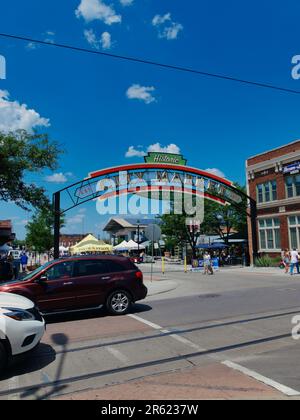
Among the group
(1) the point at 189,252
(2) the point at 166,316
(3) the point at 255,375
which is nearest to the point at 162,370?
(3) the point at 255,375

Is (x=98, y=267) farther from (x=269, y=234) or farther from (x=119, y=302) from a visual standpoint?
(x=269, y=234)

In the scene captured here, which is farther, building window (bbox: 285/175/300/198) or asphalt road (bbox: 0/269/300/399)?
building window (bbox: 285/175/300/198)

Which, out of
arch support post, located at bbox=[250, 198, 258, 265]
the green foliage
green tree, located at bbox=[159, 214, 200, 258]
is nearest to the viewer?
the green foliage

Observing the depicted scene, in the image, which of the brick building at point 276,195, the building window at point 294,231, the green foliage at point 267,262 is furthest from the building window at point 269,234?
the green foliage at point 267,262

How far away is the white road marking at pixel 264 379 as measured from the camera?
473 centimetres

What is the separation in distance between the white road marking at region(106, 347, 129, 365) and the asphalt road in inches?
0.6

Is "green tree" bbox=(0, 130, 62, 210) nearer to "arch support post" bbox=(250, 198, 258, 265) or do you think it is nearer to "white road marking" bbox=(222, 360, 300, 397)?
"white road marking" bbox=(222, 360, 300, 397)

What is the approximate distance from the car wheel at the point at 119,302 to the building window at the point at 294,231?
892 inches

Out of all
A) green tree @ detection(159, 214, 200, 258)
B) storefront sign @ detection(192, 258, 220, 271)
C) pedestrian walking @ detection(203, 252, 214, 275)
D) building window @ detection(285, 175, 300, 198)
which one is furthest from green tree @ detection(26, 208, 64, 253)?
building window @ detection(285, 175, 300, 198)

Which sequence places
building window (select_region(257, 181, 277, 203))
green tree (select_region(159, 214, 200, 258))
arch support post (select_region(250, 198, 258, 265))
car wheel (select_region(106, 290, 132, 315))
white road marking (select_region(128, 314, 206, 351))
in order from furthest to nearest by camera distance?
1. green tree (select_region(159, 214, 200, 258))
2. building window (select_region(257, 181, 277, 203))
3. arch support post (select_region(250, 198, 258, 265))
4. car wheel (select_region(106, 290, 132, 315))
5. white road marking (select_region(128, 314, 206, 351))

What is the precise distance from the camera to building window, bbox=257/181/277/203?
108 feet
